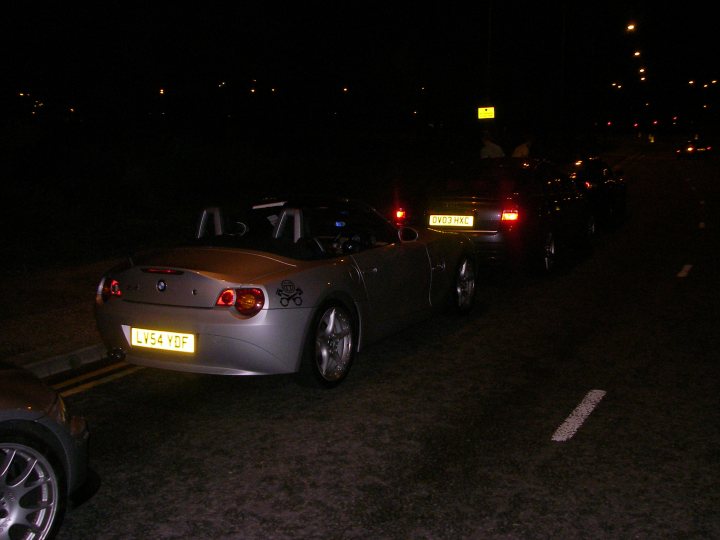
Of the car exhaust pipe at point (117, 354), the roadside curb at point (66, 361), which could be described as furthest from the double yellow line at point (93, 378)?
the car exhaust pipe at point (117, 354)

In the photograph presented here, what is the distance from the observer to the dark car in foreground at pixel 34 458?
3.56 metres

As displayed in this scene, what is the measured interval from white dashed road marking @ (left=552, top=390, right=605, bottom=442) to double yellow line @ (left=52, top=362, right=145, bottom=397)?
363 centimetres

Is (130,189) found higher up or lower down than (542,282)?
higher up

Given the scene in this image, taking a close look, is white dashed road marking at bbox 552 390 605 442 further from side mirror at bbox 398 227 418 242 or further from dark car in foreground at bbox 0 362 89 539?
dark car in foreground at bbox 0 362 89 539

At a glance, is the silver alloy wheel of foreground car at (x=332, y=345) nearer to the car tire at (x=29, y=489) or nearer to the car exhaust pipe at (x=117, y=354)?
the car exhaust pipe at (x=117, y=354)

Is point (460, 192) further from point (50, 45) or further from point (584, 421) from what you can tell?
point (50, 45)

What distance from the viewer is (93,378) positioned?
22.9ft

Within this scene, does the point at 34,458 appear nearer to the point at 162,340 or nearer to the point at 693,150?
the point at 162,340

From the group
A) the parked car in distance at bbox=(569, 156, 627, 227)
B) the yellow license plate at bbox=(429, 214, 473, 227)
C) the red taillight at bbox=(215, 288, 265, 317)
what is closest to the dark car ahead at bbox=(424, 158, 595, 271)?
the yellow license plate at bbox=(429, 214, 473, 227)

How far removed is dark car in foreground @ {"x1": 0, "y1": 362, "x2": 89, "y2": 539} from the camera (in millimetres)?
3557

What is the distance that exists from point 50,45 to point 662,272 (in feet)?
59.5

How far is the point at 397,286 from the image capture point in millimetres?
7441

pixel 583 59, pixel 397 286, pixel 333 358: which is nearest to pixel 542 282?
pixel 397 286

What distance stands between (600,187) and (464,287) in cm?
958
